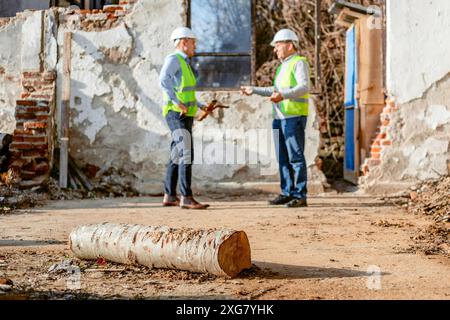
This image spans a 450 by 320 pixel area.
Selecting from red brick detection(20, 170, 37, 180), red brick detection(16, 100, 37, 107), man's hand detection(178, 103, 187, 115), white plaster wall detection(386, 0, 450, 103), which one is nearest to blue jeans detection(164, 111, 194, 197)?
man's hand detection(178, 103, 187, 115)

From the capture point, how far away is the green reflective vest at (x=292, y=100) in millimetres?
7027

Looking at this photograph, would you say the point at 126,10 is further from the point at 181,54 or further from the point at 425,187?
the point at 425,187

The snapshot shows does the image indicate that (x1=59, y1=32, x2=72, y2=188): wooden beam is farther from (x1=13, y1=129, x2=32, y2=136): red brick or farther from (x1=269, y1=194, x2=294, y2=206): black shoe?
(x1=269, y1=194, x2=294, y2=206): black shoe

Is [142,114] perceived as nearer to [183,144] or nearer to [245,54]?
[245,54]

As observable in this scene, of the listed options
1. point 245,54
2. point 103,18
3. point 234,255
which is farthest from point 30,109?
A: point 234,255

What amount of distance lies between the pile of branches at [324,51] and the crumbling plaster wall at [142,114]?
2.25 meters

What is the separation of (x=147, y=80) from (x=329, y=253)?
514 cm

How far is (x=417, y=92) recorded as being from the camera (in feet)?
27.0

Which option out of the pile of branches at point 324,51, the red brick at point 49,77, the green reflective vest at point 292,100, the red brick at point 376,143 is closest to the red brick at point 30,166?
the red brick at point 49,77

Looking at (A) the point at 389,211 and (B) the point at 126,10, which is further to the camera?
(B) the point at 126,10
